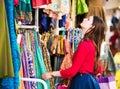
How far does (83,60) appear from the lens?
8.43 feet

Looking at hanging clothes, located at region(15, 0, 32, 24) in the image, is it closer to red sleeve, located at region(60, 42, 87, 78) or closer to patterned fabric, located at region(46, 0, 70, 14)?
patterned fabric, located at region(46, 0, 70, 14)

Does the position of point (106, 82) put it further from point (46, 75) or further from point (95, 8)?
point (95, 8)

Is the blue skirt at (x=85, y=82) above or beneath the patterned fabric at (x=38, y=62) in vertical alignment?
beneath

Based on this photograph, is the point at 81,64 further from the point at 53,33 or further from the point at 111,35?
the point at 111,35

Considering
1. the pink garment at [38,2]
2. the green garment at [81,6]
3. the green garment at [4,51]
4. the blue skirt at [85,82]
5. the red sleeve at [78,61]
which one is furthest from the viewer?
the green garment at [81,6]

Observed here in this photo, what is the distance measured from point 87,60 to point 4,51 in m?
1.01

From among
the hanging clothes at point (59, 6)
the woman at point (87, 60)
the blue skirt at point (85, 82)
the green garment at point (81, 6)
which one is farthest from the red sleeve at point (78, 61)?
the green garment at point (81, 6)

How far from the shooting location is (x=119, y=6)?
5.11m

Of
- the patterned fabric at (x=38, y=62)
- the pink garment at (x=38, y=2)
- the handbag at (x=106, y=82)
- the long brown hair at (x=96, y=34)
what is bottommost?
the handbag at (x=106, y=82)

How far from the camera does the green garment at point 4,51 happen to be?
5.74ft

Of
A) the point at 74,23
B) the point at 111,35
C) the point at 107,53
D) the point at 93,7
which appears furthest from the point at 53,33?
the point at 111,35

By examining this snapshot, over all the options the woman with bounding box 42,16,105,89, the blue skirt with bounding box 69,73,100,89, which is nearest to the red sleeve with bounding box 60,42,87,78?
the woman with bounding box 42,16,105,89

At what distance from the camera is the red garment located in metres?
2.55

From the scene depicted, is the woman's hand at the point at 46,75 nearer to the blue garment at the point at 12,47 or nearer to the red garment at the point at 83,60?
the red garment at the point at 83,60
